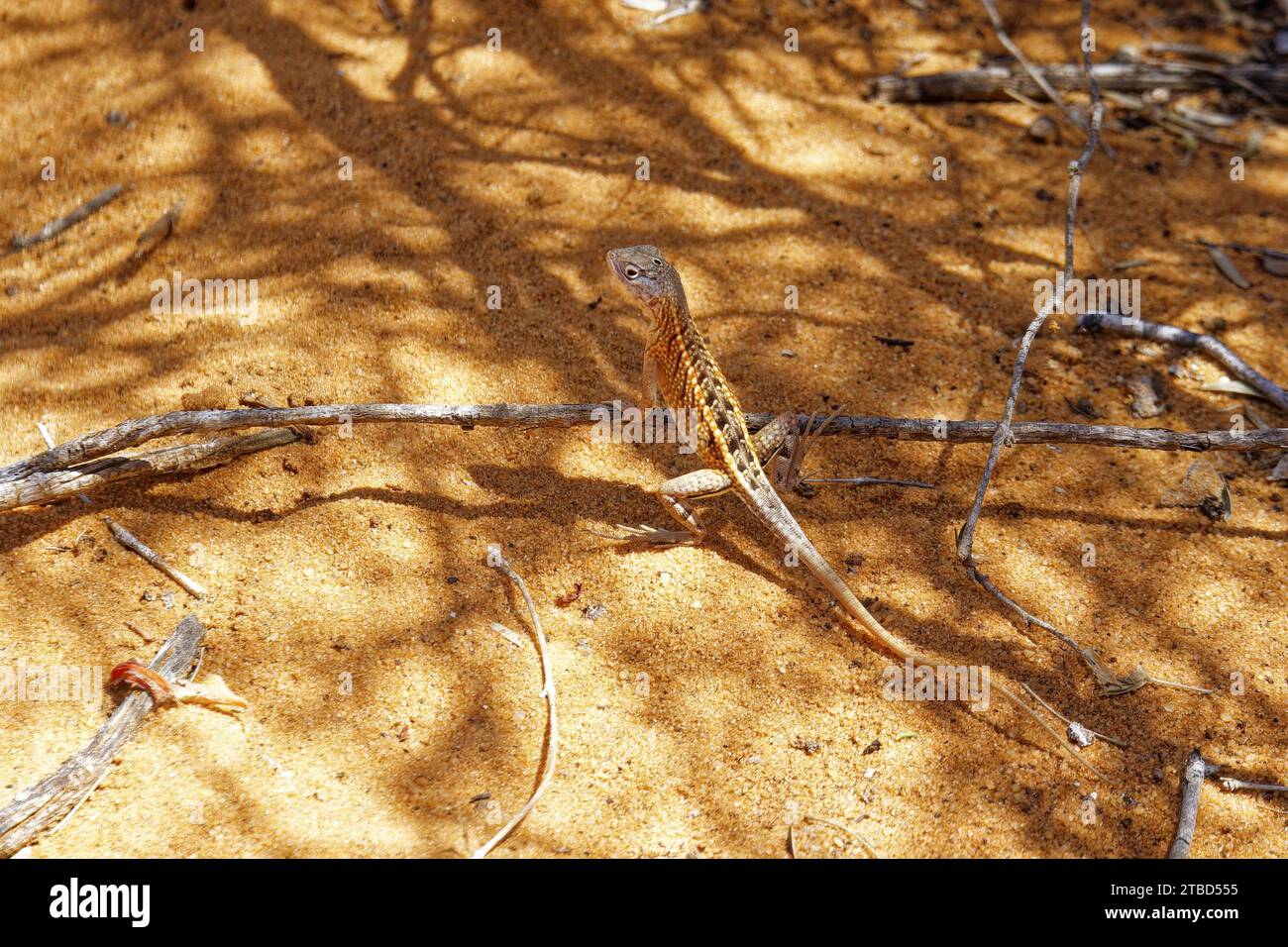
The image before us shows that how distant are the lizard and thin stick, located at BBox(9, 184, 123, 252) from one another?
3643 millimetres

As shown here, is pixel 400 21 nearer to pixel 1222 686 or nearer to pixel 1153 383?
pixel 1153 383

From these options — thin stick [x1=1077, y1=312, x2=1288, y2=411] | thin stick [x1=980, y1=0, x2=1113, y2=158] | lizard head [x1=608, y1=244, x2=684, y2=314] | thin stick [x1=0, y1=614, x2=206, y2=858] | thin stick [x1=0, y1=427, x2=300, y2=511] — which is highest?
thin stick [x1=980, y1=0, x2=1113, y2=158]

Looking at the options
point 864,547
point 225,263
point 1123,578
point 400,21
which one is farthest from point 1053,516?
point 400,21

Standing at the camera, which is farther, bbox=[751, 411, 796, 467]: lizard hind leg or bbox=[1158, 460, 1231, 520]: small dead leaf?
bbox=[1158, 460, 1231, 520]: small dead leaf

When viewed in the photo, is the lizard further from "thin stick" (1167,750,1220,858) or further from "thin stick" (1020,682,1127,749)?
"thin stick" (1167,750,1220,858)

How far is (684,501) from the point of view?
191 inches

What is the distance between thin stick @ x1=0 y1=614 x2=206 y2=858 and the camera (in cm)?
328

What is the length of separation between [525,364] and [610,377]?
50 cm

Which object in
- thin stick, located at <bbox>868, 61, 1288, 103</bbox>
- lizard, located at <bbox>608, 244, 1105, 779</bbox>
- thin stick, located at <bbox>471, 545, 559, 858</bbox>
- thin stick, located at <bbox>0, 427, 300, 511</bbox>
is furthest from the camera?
thin stick, located at <bbox>868, 61, 1288, 103</bbox>

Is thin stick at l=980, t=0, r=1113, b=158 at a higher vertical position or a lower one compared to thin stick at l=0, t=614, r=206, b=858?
higher

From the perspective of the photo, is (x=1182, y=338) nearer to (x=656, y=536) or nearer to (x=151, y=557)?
(x=656, y=536)

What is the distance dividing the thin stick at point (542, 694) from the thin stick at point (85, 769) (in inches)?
52.9

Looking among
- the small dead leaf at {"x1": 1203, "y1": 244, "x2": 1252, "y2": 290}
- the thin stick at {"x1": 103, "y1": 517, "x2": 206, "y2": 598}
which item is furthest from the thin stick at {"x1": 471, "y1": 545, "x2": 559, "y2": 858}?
the small dead leaf at {"x1": 1203, "y1": 244, "x2": 1252, "y2": 290}

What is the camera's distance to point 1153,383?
5.74 meters
